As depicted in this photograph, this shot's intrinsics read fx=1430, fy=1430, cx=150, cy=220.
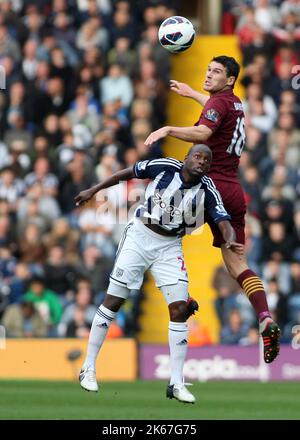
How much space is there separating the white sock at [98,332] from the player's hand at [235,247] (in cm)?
127

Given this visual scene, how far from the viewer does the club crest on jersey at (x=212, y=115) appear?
42.7 ft

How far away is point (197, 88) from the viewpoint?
2328 cm

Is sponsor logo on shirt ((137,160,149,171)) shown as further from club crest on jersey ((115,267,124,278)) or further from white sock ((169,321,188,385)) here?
white sock ((169,321,188,385))

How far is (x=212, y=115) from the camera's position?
42.7ft

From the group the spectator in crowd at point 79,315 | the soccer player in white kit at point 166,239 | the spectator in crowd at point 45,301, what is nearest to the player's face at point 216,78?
the soccer player in white kit at point 166,239

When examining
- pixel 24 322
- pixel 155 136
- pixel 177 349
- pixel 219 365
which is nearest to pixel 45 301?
pixel 24 322

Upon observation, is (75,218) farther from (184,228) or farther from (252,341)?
(184,228)

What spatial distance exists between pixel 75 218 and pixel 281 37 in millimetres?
4353

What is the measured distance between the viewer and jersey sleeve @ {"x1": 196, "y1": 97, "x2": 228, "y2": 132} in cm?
1299

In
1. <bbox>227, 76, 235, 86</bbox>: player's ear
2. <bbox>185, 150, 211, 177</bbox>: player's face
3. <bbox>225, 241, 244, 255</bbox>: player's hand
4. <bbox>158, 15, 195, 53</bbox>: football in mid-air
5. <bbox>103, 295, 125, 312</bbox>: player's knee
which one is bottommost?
<bbox>103, 295, 125, 312</bbox>: player's knee

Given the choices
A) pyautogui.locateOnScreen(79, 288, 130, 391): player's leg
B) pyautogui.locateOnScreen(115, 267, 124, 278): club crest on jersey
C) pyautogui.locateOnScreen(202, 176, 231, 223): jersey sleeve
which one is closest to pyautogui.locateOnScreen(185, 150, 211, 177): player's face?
pyautogui.locateOnScreen(202, 176, 231, 223): jersey sleeve

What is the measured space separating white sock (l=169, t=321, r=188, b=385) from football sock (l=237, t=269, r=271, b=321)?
2.19 ft
